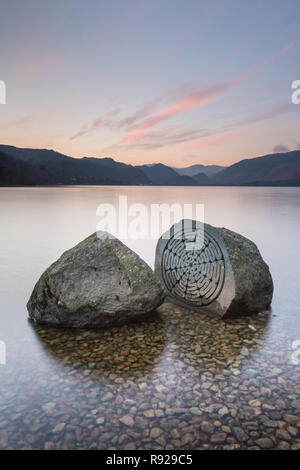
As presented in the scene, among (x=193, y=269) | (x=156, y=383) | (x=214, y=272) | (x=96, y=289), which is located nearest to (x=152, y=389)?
(x=156, y=383)

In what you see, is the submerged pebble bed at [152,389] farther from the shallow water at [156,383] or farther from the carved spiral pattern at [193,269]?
the carved spiral pattern at [193,269]

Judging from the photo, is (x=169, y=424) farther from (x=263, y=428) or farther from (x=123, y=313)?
(x=123, y=313)

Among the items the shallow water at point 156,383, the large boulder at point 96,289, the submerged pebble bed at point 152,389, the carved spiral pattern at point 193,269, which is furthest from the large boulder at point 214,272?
the large boulder at point 96,289

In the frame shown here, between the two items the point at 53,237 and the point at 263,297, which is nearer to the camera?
the point at 263,297

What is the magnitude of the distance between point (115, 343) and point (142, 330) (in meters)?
0.84

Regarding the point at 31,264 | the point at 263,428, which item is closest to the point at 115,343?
the point at 263,428

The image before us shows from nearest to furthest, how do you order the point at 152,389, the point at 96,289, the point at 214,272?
the point at 152,389 → the point at 96,289 → the point at 214,272

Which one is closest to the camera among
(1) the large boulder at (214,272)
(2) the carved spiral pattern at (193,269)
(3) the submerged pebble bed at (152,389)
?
(3) the submerged pebble bed at (152,389)

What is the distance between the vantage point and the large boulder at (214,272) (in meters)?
7.75

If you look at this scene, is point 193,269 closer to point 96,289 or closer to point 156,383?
point 96,289

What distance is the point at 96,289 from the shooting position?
24.0 ft

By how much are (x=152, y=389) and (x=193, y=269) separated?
3880 mm

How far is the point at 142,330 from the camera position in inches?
289

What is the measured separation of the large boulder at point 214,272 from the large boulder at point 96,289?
112 centimetres
